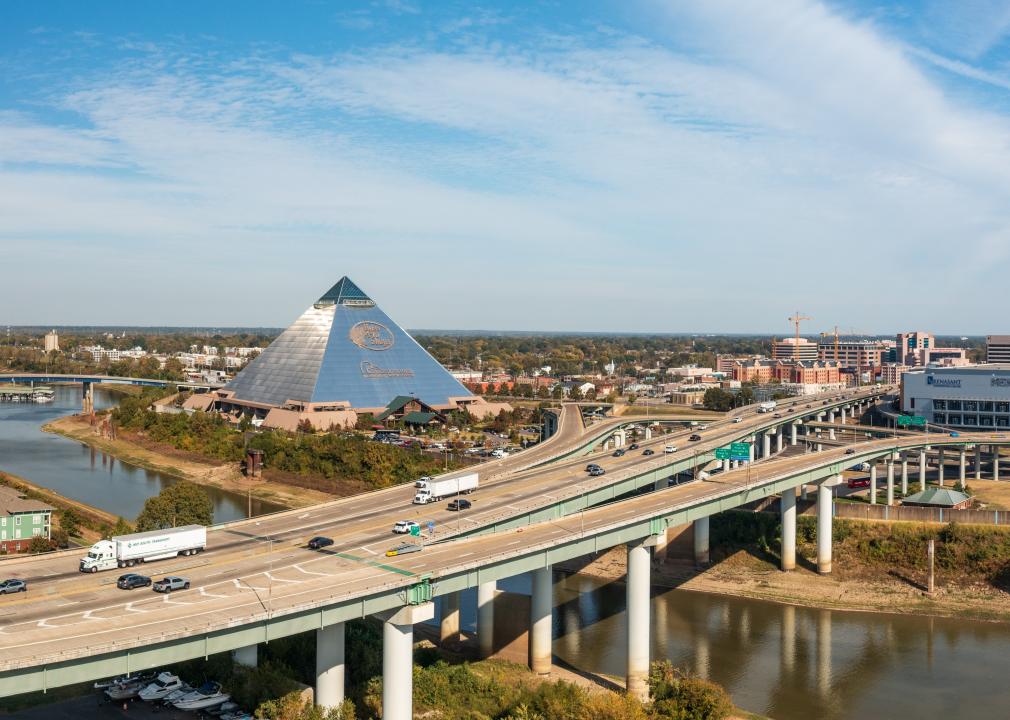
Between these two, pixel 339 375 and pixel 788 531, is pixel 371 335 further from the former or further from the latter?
pixel 788 531

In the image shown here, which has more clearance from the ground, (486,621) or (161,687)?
(161,687)

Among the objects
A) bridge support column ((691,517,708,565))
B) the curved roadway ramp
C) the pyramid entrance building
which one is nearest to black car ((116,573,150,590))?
the curved roadway ramp

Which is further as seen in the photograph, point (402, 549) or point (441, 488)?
point (441, 488)

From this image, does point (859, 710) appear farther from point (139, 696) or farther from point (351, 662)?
point (139, 696)

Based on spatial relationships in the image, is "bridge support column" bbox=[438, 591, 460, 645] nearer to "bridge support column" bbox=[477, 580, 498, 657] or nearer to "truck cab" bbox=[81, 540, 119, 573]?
"bridge support column" bbox=[477, 580, 498, 657]

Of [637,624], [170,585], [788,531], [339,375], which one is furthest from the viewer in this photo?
[339,375]

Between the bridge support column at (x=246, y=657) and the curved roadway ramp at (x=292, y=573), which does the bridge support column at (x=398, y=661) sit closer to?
the curved roadway ramp at (x=292, y=573)

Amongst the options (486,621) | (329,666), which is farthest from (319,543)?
(486,621)
